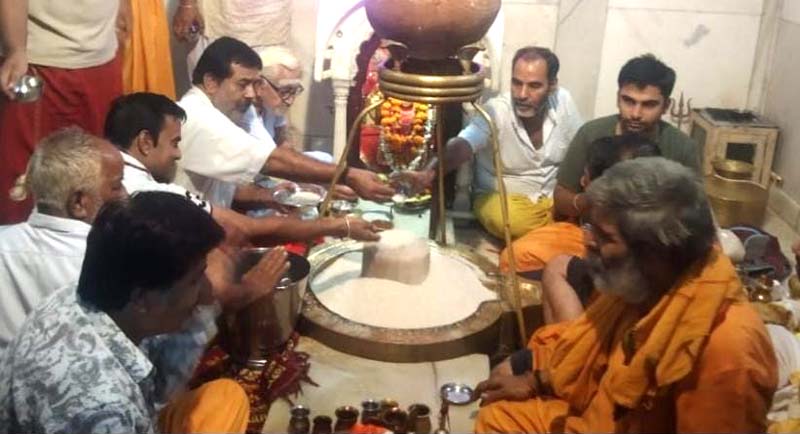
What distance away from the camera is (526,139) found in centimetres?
426

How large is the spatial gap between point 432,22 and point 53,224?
1191 millimetres

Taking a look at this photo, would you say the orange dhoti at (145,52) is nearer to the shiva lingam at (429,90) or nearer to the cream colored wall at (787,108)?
the shiva lingam at (429,90)

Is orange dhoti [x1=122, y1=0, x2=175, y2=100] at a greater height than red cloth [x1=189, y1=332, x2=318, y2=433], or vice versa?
orange dhoti [x1=122, y1=0, x2=175, y2=100]

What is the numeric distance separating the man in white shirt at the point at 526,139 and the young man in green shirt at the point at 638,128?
1.32ft

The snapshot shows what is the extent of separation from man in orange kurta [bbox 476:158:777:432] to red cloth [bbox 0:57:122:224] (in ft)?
7.60

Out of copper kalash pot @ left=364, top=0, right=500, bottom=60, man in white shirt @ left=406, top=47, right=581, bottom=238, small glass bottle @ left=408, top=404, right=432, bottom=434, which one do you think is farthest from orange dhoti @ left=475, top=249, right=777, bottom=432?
man in white shirt @ left=406, top=47, right=581, bottom=238

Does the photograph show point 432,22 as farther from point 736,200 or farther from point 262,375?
point 736,200

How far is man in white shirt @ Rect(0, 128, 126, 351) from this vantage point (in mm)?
Result: 2318

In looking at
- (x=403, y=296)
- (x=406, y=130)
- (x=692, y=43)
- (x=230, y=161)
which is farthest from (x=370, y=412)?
(x=692, y=43)

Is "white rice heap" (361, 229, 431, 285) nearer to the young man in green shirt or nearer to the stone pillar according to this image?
the young man in green shirt

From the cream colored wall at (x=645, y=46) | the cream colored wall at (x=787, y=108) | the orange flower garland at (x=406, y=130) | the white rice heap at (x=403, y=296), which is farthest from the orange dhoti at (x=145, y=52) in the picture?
the cream colored wall at (x=787, y=108)

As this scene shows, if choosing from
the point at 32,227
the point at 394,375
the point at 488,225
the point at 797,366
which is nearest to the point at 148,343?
the point at 32,227

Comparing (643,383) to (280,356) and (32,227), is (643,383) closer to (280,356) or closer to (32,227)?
(280,356)

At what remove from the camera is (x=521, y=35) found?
17.4 feet
